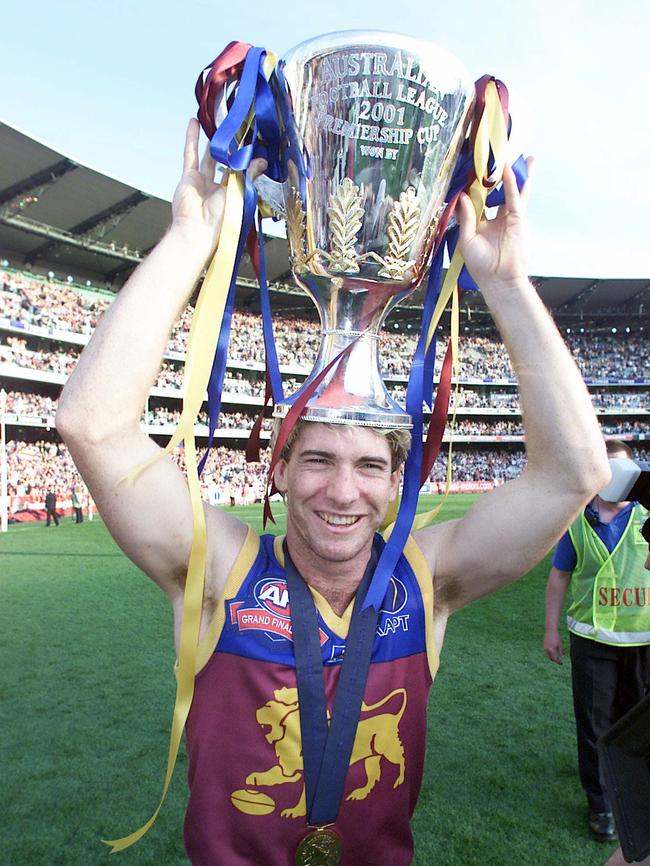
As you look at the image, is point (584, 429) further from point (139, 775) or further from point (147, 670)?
point (147, 670)

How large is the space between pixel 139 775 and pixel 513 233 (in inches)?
141

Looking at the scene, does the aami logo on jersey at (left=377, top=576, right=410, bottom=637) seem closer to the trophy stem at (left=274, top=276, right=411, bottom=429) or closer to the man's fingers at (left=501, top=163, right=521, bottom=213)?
the trophy stem at (left=274, top=276, right=411, bottom=429)

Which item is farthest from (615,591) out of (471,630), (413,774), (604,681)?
(471,630)

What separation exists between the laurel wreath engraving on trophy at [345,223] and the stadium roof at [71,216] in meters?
25.8

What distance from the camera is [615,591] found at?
347 centimetres

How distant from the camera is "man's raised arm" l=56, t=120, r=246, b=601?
1.46 meters

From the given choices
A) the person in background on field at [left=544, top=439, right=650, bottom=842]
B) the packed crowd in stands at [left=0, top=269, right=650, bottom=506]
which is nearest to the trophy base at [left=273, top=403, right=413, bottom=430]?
the person in background on field at [left=544, top=439, right=650, bottom=842]

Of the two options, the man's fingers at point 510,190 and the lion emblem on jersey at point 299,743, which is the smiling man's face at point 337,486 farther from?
the man's fingers at point 510,190

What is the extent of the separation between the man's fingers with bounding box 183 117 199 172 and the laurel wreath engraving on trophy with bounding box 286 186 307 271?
246 mm

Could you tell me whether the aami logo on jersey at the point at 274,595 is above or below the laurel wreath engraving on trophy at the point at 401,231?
below

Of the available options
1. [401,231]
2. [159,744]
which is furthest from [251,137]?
[159,744]

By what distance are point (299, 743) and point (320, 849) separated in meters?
0.24

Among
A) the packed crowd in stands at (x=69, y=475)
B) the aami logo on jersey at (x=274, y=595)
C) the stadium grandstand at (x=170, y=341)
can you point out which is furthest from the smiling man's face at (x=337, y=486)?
the stadium grandstand at (x=170, y=341)

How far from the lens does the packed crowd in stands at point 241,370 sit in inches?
1057
